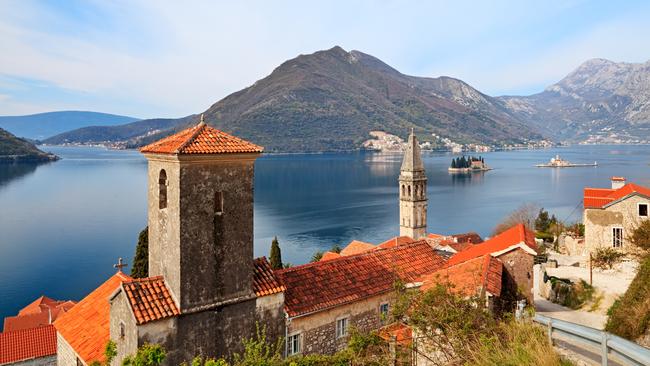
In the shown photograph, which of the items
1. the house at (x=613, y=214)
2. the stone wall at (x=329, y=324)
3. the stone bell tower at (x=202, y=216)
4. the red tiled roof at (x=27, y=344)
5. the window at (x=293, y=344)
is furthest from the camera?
the house at (x=613, y=214)

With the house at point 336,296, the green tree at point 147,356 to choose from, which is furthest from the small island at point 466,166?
the green tree at point 147,356

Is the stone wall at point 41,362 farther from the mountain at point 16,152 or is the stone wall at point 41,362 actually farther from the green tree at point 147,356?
the mountain at point 16,152

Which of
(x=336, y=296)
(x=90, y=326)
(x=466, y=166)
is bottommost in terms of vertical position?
(x=90, y=326)

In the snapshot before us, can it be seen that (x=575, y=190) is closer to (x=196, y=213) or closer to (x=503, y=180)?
(x=503, y=180)

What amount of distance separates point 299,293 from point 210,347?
278cm

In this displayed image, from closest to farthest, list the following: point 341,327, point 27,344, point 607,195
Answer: point 341,327 → point 27,344 → point 607,195

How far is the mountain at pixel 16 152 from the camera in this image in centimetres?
17138

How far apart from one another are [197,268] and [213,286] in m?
0.61

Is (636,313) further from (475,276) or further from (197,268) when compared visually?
(197,268)

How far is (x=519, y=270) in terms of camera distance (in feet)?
50.1

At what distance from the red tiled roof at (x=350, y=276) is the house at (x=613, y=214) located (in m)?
14.9

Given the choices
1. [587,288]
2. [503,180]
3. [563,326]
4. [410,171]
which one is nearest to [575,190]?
[503,180]

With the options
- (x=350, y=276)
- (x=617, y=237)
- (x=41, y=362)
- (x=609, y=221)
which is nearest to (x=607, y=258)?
(x=617, y=237)

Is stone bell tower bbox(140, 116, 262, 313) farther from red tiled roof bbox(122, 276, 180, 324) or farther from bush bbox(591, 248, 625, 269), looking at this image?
bush bbox(591, 248, 625, 269)
